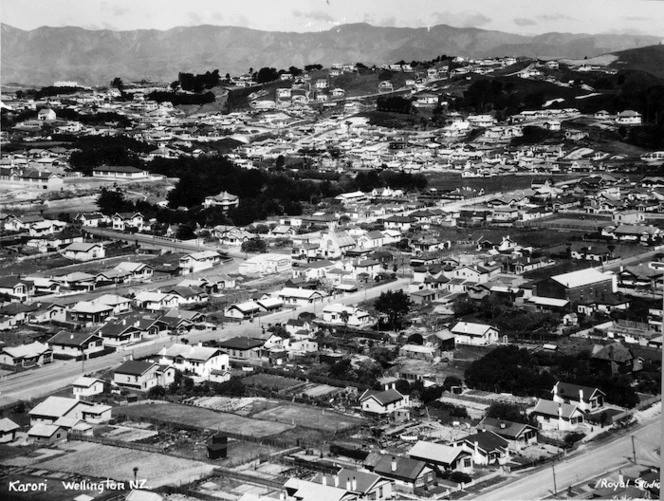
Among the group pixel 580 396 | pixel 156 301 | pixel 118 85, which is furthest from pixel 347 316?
pixel 118 85

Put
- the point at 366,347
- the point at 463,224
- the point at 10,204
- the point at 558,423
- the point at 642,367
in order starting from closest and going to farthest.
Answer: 1. the point at 558,423
2. the point at 642,367
3. the point at 366,347
4. the point at 463,224
5. the point at 10,204

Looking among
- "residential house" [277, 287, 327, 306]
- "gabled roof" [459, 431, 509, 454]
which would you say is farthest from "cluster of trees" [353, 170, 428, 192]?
"gabled roof" [459, 431, 509, 454]

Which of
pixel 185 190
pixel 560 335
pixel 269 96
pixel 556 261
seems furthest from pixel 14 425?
pixel 269 96

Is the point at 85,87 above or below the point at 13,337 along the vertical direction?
above

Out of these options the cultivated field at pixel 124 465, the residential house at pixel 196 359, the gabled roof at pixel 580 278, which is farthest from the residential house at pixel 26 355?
the gabled roof at pixel 580 278

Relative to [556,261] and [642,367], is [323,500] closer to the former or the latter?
[642,367]

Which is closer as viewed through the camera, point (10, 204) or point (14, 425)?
point (14, 425)

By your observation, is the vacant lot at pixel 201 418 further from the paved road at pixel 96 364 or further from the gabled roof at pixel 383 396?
the paved road at pixel 96 364
